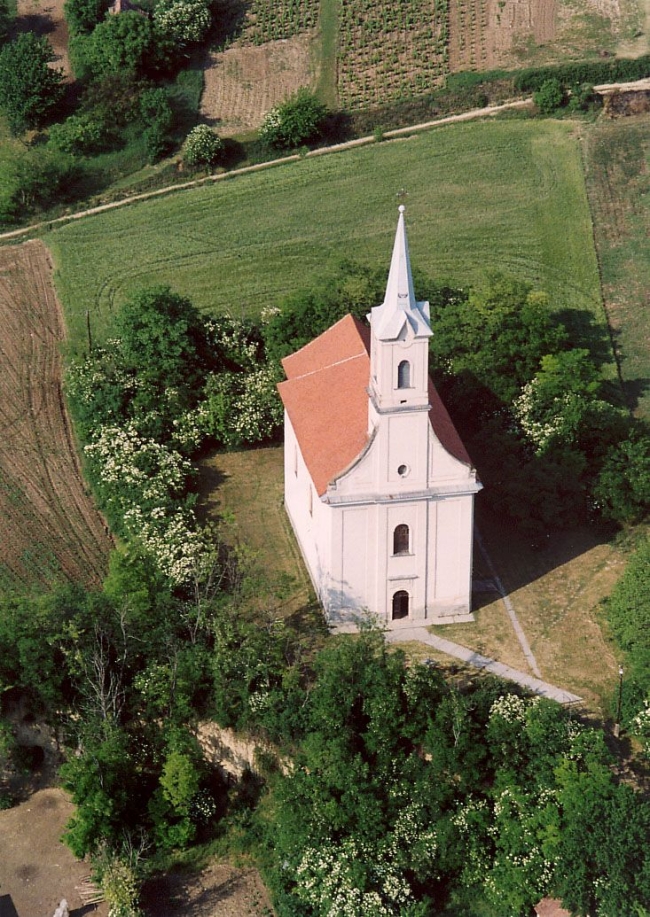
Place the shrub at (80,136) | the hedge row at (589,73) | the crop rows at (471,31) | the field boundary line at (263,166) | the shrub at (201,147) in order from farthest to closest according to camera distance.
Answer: the crop rows at (471,31), the hedge row at (589,73), the shrub at (80,136), the shrub at (201,147), the field boundary line at (263,166)

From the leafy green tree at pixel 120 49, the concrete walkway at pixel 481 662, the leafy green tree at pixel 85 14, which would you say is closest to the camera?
the concrete walkway at pixel 481 662

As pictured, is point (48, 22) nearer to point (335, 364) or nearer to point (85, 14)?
point (85, 14)

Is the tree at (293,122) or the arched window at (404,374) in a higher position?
the tree at (293,122)

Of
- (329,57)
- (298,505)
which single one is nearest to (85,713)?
(298,505)

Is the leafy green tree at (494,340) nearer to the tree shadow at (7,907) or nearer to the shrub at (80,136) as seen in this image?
the tree shadow at (7,907)

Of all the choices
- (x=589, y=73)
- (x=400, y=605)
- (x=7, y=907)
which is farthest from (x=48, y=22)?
(x=7, y=907)

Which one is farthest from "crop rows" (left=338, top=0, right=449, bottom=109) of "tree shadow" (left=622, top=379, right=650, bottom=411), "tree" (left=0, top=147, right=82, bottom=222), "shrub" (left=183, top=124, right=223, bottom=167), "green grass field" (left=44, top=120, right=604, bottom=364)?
"tree shadow" (left=622, top=379, right=650, bottom=411)

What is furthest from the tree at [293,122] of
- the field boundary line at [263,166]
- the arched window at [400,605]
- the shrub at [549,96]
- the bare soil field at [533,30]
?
the arched window at [400,605]
